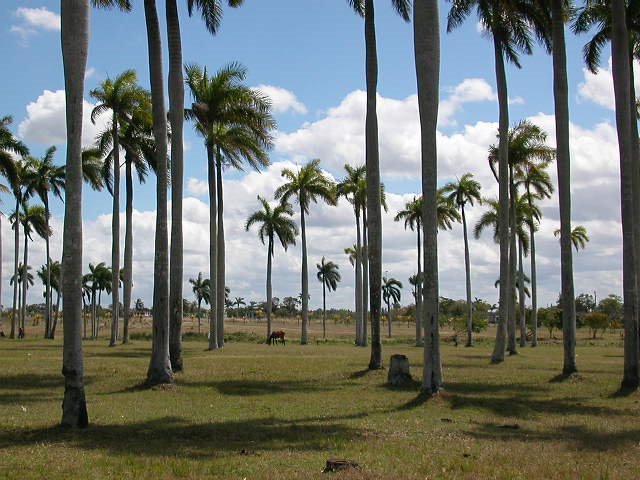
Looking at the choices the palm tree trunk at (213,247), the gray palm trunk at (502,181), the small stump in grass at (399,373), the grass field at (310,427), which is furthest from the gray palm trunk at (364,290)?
the small stump in grass at (399,373)

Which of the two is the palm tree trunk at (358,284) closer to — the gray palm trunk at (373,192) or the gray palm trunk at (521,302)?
the gray palm trunk at (521,302)

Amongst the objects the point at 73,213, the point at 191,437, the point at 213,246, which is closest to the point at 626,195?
the point at 191,437

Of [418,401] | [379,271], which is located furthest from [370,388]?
[379,271]

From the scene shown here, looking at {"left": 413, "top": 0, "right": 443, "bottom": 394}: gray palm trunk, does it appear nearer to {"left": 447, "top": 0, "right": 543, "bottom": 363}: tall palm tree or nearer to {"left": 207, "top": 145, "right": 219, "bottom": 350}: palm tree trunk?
{"left": 447, "top": 0, "right": 543, "bottom": 363}: tall palm tree

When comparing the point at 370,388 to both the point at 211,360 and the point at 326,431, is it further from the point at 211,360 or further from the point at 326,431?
the point at 211,360

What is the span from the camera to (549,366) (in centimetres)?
2977

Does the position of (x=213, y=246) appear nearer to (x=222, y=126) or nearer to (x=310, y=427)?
(x=222, y=126)

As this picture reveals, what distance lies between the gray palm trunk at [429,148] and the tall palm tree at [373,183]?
242 inches

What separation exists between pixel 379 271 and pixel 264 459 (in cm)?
1500

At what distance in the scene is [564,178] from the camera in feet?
82.1

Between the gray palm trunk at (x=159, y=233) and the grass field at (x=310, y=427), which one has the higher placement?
the gray palm trunk at (x=159, y=233)

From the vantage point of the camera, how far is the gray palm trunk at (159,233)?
19.9 m

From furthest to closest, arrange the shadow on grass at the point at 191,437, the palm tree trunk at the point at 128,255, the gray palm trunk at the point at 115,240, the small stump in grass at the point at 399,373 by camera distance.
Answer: the palm tree trunk at the point at 128,255 < the gray palm trunk at the point at 115,240 < the small stump in grass at the point at 399,373 < the shadow on grass at the point at 191,437

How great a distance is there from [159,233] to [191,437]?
369 inches
